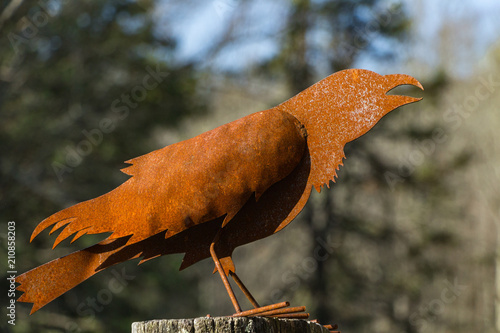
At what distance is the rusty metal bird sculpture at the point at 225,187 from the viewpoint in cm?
264

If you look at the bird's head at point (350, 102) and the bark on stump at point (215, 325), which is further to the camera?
the bird's head at point (350, 102)

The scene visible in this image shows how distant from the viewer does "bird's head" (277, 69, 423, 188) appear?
2760mm

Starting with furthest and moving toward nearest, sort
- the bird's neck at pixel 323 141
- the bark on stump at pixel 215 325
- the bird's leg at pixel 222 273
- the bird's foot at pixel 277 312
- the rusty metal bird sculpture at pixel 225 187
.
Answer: the bird's neck at pixel 323 141 → the rusty metal bird sculpture at pixel 225 187 → the bird's leg at pixel 222 273 → the bird's foot at pixel 277 312 → the bark on stump at pixel 215 325

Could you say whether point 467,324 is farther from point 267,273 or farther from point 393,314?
point 267,273

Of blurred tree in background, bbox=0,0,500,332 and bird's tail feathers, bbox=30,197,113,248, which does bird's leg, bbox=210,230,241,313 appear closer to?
bird's tail feathers, bbox=30,197,113,248

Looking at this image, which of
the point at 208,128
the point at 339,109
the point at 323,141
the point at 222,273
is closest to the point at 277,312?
the point at 222,273

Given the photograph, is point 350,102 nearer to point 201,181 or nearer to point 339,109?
point 339,109

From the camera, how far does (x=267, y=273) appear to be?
13844mm

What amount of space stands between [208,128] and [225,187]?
1007 cm

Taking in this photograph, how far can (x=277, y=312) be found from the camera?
2461 mm

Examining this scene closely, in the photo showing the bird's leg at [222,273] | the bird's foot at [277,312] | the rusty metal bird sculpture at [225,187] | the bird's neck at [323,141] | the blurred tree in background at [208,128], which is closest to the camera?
the bird's foot at [277,312]

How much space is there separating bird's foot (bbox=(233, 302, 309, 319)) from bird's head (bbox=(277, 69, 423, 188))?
2.15 ft

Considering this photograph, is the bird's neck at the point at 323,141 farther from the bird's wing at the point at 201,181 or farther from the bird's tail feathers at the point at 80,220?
the bird's tail feathers at the point at 80,220

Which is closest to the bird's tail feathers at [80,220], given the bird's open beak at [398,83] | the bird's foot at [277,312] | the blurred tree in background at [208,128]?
the bird's foot at [277,312]
